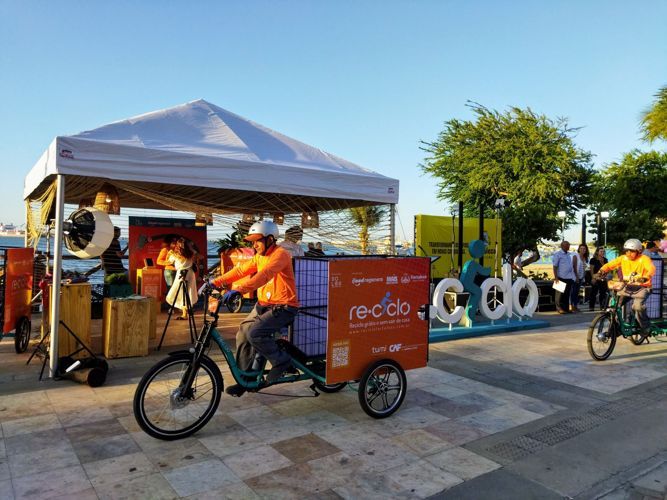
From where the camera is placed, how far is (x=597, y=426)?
4.69 meters

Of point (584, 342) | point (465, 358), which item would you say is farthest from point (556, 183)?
point (465, 358)

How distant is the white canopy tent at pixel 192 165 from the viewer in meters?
5.73

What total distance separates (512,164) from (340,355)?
2393 cm

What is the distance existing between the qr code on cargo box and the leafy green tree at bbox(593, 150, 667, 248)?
23.9 m

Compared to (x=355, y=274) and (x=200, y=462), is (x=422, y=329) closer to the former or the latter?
(x=355, y=274)

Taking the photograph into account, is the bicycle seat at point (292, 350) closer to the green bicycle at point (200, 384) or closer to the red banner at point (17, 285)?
the green bicycle at point (200, 384)

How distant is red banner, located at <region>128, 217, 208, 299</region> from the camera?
36.5 feet

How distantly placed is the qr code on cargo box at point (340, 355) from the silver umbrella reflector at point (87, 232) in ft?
12.1

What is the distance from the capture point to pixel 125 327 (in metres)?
6.52

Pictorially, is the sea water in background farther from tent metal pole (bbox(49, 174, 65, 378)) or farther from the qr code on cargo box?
the qr code on cargo box

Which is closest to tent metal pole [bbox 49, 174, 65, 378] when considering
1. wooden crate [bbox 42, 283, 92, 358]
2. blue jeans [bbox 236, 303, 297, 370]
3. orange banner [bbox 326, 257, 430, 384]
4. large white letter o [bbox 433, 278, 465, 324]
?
wooden crate [bbox 42, 283, 92, 358]

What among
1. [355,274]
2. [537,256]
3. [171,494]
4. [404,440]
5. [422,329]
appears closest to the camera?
[171,494]

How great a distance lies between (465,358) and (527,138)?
22161 mm

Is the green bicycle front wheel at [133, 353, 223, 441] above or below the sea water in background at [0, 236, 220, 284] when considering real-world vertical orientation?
below
